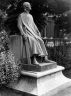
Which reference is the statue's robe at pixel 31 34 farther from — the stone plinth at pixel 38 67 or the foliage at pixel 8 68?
the foliage at pixel 8 68

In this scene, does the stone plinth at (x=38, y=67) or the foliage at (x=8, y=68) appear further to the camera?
the stone plinth at (x=38, y=67)

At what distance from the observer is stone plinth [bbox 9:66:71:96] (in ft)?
14.0

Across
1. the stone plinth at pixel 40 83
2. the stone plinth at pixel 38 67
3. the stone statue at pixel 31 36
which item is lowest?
the stone plinth at pixel 40 83

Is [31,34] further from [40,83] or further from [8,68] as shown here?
[40,83]

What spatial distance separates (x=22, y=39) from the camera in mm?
4730

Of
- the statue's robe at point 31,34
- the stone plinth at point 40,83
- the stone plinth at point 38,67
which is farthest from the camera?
the statue's robe at point 31,34

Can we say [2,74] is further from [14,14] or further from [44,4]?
[44,4]

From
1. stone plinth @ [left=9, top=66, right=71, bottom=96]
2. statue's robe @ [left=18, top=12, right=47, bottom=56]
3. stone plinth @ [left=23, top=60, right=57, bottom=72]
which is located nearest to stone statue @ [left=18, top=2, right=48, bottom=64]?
statue's robe @ [left=18, top=12, right=47, bottom=56]

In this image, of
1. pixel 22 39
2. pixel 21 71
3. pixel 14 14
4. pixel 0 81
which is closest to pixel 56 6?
pixel 14 14

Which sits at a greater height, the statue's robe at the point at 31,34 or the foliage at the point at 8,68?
the statue's robe at the point at 31,34

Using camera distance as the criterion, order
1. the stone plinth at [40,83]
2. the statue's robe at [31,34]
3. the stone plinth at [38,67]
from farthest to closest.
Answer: the statue's robe at [31,34], the stone plinth at [38,67], the stone plinth at [40,83]

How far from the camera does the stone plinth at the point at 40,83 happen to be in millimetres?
4266

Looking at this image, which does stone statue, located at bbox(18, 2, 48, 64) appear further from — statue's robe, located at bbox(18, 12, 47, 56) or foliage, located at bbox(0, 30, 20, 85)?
foliage, located at bbox(0, 30, 20, 85)

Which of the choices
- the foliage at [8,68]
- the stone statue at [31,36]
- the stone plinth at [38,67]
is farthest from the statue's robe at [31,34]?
the foliage at [8,68]
